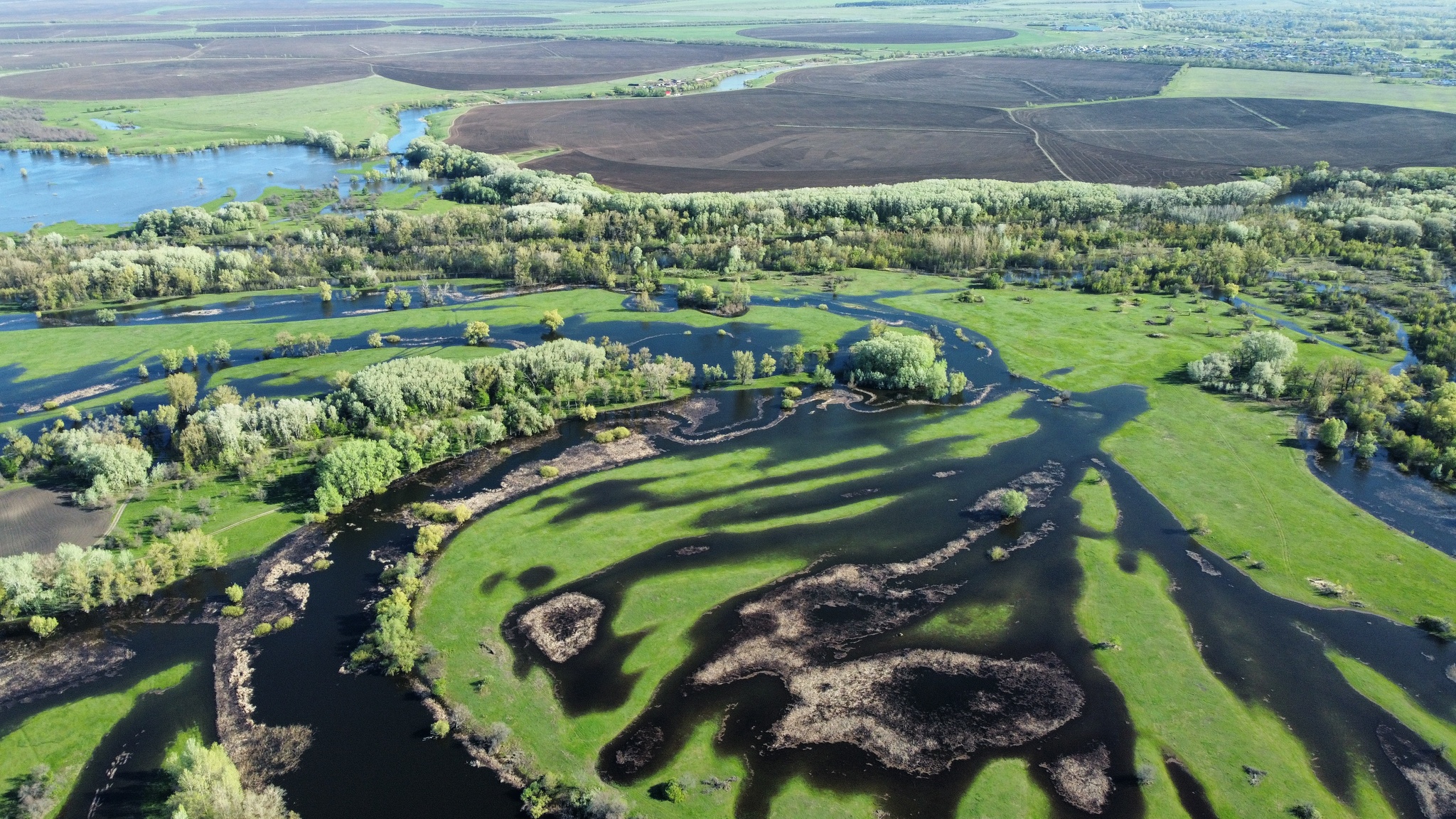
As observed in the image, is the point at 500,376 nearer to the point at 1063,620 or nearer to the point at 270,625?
the point at 270,625

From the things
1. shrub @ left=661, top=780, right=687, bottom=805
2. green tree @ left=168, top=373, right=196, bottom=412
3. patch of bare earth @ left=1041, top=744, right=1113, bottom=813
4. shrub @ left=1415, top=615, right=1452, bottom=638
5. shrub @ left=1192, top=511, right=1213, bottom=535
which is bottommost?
shrub @ left=661, top=780, right=687, bottom=805

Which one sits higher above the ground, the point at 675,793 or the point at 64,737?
the point at 675,793

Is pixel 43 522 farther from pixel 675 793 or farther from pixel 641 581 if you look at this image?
pixel 675 793

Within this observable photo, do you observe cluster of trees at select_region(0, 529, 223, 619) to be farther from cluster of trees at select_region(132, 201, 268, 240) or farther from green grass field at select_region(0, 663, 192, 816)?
cluster of trees at select_region(132, 201, 268, 240)

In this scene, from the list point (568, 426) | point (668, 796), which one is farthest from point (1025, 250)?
point (668, 796)

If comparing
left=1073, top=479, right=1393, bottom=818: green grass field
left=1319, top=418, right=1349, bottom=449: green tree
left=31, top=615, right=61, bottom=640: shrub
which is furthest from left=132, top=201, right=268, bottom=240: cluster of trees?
left=1319, top=418, right=1349, bottom=449: green tree

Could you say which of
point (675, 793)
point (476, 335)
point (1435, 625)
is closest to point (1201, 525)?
point (1435, 625)

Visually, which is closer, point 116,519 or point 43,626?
point 43,626
